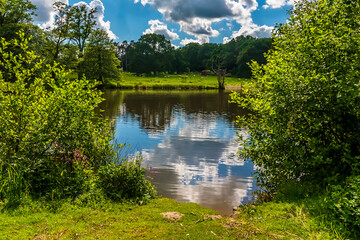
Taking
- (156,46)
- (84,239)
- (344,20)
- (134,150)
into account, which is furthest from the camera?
(156,46)

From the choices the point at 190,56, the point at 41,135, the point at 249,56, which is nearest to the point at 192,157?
the point at 41,135

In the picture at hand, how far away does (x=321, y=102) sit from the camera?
26.9 ft


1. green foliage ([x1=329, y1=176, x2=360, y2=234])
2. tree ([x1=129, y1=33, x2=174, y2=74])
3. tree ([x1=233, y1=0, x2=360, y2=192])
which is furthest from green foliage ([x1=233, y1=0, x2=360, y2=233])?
tree ([x1=129, y1=33, x2=174, y2=74])

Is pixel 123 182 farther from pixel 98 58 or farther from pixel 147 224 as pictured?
pixel 98 58

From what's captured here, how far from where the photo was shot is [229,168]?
48.1ft

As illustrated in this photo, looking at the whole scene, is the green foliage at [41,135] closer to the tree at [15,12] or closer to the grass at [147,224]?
the grass at [147,224]

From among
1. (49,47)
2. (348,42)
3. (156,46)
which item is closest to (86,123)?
(348,42)

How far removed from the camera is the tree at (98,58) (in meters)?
63.4

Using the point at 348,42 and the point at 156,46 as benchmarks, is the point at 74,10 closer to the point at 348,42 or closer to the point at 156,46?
the point at 156,46

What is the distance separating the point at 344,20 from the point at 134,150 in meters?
13.1

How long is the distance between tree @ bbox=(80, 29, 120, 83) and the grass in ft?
195

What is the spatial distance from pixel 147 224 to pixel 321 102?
630 cm

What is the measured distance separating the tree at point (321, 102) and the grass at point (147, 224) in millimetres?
1987

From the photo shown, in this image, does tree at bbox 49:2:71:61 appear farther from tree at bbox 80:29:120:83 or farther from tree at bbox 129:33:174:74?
tree at bbox 129:33:174:74
